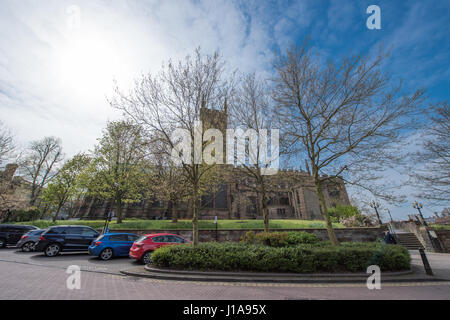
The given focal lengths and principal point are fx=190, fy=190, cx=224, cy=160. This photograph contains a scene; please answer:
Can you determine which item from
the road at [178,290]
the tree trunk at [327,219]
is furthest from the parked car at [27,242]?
the tree trunk at [327,219]

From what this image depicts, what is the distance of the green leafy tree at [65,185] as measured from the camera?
1007 inches

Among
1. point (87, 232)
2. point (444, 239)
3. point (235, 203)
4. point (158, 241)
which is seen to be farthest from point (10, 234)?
point (444, 239)

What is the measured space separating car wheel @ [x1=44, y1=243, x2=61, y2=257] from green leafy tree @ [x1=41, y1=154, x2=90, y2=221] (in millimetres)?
13245

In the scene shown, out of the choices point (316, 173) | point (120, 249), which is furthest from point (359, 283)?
point (120, 249)

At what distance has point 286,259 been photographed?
313 inches

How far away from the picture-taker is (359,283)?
7238 millimetres

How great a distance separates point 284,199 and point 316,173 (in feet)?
133

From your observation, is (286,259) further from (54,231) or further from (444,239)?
(444,239)

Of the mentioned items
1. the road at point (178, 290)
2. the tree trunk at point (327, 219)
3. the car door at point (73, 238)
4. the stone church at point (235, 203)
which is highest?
the stone church at point (235, 203)

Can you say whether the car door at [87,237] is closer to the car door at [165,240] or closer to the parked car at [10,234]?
the car door at [165,240]

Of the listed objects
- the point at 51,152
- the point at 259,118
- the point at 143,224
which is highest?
the point at 51,152

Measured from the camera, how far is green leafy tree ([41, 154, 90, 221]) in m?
25.6

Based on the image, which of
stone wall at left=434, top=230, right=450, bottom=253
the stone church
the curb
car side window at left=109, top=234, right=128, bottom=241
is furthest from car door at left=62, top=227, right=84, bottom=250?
stone wall at left=434, top=230, right=450, bottom=253
